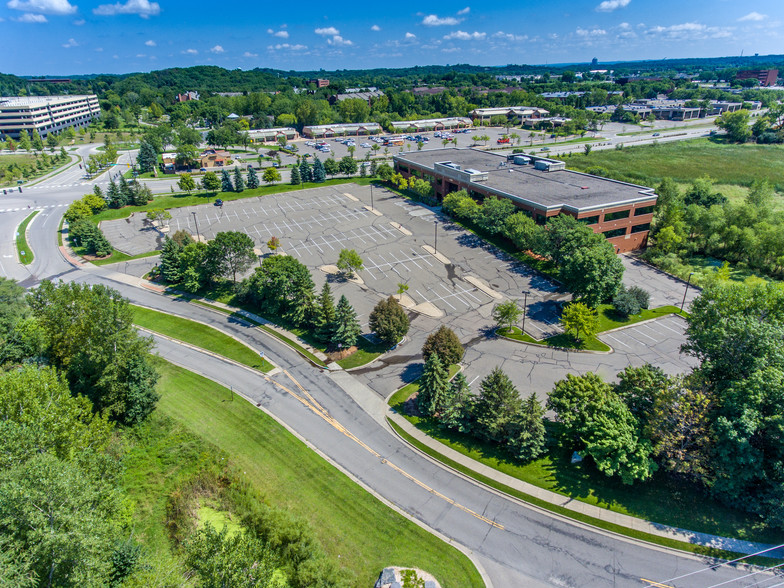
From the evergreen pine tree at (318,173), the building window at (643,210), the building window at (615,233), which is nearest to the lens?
the building window at (615,233)

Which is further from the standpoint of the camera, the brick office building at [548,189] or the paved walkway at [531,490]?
the brick office building at [548,189]

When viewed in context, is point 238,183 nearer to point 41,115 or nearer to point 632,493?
point 632,493

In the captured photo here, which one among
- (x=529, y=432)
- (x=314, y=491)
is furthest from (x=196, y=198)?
(x=529, y=432)

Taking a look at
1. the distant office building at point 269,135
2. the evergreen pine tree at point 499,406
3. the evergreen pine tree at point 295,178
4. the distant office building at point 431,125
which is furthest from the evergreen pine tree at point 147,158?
the evergreen pine tree at point 499,406

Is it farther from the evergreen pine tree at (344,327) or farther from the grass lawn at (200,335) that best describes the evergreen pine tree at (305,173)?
the evergreen pine tree at (344,327)

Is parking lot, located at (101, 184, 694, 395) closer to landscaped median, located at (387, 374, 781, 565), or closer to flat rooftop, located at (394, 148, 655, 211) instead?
landscaped median, located at (387, 374, 781, 565)

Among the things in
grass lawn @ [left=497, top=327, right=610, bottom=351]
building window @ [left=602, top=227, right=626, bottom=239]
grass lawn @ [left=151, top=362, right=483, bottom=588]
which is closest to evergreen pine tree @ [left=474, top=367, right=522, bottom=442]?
grass lawn @ [left=151, top=362, right=483, bottom=588]

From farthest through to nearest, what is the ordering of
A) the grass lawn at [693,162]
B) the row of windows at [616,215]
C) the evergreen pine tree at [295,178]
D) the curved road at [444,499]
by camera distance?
the grass lawn at [693,162] < the evergreen pine tree at [295,178] < the row of windows at [616,215] < the curved road at [444,499]
